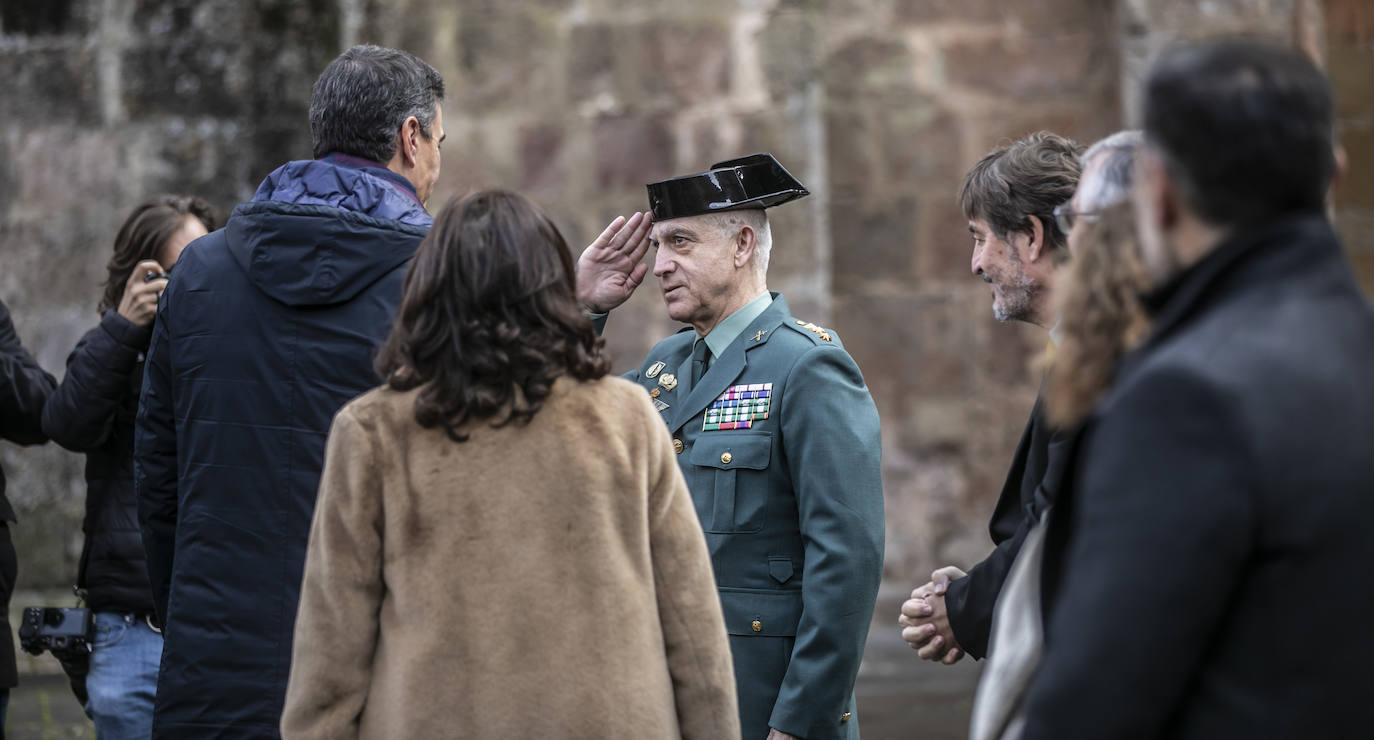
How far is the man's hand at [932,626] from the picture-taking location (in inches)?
113

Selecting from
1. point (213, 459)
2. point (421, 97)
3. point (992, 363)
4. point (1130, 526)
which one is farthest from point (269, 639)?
point (992, 363)

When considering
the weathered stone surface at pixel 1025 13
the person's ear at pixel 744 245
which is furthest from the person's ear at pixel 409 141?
the weathered stone surface at pixel 1025 13

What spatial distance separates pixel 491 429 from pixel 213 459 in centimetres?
79

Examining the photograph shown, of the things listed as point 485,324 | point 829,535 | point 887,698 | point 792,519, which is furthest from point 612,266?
point 887,698

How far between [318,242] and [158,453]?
0.56m

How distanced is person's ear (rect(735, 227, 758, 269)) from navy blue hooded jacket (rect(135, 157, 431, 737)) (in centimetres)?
90

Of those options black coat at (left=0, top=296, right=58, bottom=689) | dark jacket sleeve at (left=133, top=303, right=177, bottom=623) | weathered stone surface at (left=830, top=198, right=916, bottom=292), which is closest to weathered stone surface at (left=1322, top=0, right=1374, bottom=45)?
weathered stone surface at (left=830, top=198, right=916, bottom=292)

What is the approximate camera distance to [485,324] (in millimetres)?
2145

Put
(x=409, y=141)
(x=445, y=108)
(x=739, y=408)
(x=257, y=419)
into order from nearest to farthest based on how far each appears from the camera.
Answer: (x=257, y=419)
(x=409, y=141)
(x=739, y=408)
(x=445, y=108)

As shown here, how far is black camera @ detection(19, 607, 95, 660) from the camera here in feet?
11.6

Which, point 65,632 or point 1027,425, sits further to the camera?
point 65,632

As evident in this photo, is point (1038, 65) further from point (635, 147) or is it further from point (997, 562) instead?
point (997, 562)

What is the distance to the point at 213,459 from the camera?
8.75 feet

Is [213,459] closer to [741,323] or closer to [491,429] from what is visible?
[491,429]
